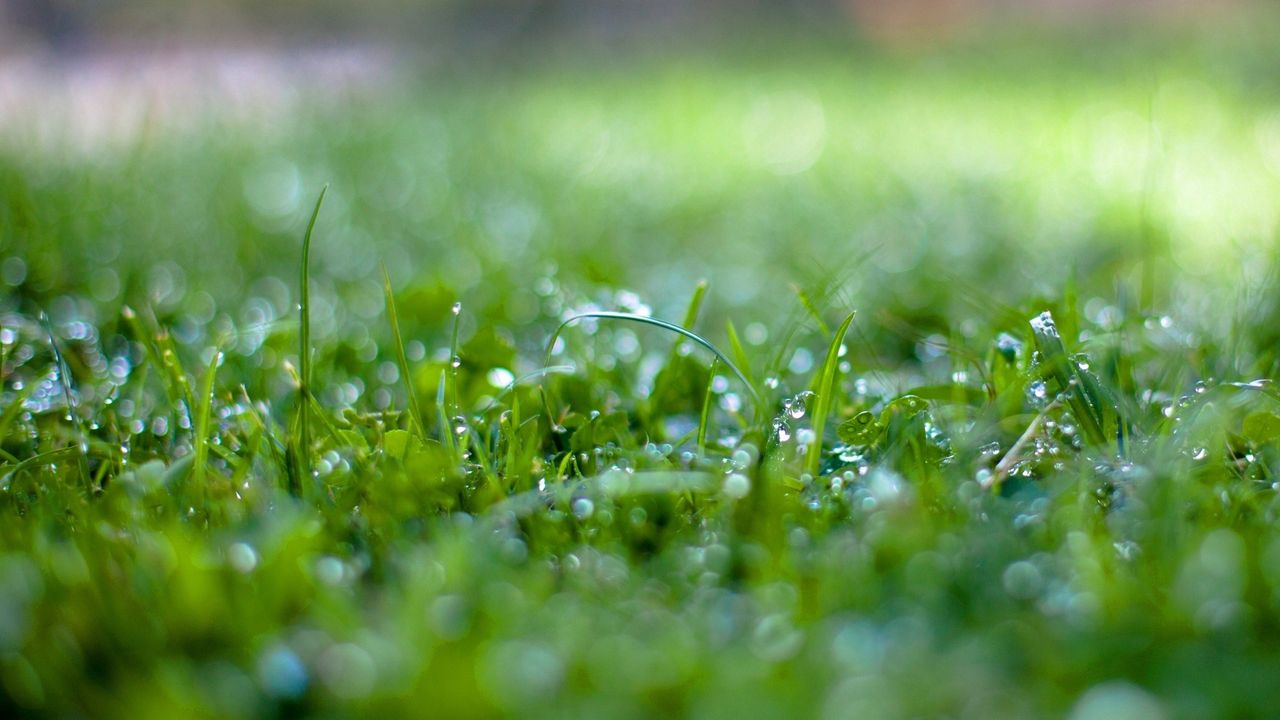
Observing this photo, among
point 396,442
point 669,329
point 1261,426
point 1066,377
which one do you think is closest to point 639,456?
point 669,329

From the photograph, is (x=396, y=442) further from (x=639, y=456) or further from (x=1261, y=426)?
(x=1261, y=426)

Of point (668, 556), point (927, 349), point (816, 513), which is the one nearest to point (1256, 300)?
point (927, 349)

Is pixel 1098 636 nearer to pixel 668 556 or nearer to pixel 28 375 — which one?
pixel 668 556

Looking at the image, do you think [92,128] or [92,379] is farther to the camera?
[92,128]

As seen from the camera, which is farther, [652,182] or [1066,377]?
[652,182]

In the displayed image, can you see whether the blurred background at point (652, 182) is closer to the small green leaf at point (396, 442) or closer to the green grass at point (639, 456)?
the green grass at point (639, 456)

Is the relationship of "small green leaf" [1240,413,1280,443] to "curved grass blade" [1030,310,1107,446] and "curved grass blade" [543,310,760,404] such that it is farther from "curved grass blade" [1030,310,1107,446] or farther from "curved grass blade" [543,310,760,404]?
"curved grass blade" [543,310,760,404]
